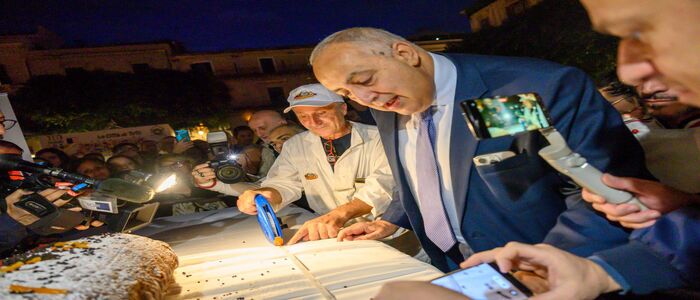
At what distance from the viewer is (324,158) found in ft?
10.5

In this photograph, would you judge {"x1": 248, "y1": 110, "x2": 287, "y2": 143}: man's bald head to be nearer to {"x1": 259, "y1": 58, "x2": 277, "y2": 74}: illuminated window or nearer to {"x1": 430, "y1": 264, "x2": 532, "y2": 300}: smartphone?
{"x1": 430, "y1": 264, "x2": 532, "y2": 300}: smartphone

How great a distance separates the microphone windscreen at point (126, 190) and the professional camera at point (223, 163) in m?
0.52

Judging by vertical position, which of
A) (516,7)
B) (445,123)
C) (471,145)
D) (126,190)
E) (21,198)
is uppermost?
(516,7)

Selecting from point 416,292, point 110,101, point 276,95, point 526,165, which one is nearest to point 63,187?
point 416,292

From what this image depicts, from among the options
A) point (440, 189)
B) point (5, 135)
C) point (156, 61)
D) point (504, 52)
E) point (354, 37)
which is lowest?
point (440, 189)

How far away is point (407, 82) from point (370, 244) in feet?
3.19

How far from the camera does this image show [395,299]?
0.86 metres

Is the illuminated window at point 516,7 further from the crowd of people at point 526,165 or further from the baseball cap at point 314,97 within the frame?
the baseball cap at point 314,97

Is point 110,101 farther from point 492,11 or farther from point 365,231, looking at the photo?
point 492,11

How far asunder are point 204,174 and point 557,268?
284cm

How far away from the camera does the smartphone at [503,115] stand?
0.87m

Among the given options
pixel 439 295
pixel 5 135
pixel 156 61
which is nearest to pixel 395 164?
pixel 439 295

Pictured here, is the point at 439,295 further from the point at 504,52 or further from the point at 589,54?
the point at 504,52

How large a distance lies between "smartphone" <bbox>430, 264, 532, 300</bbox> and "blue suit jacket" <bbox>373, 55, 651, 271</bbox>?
1.49 ft
